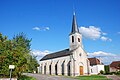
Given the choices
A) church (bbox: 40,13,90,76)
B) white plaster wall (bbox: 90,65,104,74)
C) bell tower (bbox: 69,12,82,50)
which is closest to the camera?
church (bbox: 40,13,90,76)

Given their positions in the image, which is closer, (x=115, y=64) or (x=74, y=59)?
(x=74, y=59)

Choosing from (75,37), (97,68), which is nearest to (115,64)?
(97,68)

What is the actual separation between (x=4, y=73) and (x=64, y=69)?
32.3 metres

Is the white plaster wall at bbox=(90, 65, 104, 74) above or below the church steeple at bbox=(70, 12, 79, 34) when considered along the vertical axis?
below

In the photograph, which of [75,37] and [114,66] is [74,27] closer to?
[75,37]

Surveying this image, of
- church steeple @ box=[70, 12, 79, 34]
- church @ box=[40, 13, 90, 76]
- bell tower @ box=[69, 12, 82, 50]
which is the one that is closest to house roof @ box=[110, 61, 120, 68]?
church @ box=[40, 13, 90, 76]

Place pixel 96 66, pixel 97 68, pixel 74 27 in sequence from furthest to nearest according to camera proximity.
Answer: pixel 96 66
pixel 97 68
pixel 74 27

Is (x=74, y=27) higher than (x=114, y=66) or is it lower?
higher

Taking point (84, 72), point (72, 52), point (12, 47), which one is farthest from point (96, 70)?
point (12, 47)

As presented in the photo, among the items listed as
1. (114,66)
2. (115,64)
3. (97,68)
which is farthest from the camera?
(115,64)

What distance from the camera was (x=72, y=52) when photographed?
52.2m

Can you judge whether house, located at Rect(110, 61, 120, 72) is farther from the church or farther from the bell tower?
the bell tower

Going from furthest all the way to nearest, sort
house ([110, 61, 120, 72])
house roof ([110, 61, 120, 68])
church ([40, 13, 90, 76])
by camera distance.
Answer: house roof ([110, 61, 120, 68]) → house ([110, 61, 120, 72]) → church ([40, 13, 90, 76])

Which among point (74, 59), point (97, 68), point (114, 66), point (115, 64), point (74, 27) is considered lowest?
point (97, 68)
